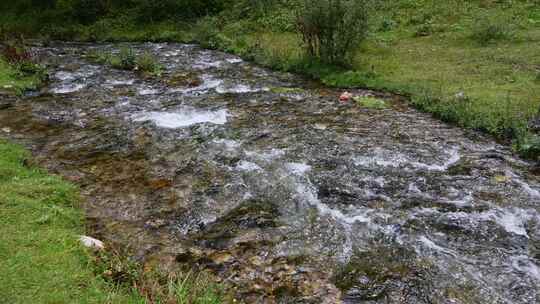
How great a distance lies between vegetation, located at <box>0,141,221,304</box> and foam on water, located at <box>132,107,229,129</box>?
561 cm

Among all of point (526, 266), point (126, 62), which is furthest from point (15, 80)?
point (526, 266)

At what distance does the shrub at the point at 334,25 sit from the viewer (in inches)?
707

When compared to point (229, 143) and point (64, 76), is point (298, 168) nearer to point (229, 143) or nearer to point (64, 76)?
point (229, 143)

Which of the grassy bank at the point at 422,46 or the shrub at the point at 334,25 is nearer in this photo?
the grassy bank at the point at 422,46

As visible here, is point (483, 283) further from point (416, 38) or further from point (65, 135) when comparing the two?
point (416, 38)

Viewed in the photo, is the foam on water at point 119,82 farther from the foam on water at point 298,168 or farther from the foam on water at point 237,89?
the foam on water at point 298,168

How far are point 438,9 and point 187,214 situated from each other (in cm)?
2240

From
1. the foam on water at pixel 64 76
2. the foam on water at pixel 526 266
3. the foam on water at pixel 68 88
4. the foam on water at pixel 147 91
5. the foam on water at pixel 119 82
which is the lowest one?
the foam on water at pixel 526 266

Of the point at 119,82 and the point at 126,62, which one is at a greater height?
the point at 126,62

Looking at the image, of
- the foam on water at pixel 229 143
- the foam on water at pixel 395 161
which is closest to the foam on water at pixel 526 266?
the foam on water at pixel 395 161

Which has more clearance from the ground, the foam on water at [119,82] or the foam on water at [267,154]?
the foam on water at [119,82]

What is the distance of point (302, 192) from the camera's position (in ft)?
32.2

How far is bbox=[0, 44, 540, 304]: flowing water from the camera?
7219mm

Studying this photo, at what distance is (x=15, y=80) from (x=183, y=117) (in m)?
8.89
